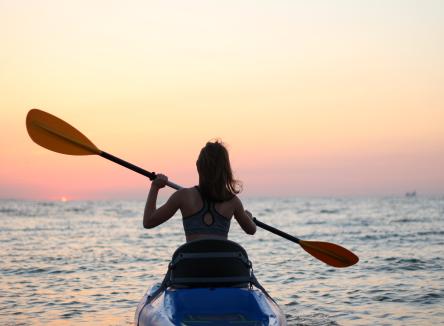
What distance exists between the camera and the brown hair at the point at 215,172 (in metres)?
4.64

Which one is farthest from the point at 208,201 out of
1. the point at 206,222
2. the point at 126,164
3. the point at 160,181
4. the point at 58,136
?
the point at 58,136

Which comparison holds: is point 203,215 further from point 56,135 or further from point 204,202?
point 56,135

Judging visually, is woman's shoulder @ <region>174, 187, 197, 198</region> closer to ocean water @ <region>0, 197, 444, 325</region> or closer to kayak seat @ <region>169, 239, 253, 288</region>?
kayak seat @ <region>169, 239, 253, 288</region>

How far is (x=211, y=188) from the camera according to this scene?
15.2ft

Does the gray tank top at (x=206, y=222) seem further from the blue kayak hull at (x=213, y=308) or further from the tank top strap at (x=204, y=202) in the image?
the blue kayak hull at (x=213, y=308)

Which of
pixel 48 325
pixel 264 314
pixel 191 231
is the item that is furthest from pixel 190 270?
pixel 48 325

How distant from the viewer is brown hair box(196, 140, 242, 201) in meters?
4.64

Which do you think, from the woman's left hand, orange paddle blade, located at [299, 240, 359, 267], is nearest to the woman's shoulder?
the woman's left hand

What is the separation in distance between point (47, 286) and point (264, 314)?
6835mm

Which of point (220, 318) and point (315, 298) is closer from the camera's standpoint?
point (220, 318)

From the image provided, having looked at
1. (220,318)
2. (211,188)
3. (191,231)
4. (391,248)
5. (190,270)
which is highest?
(211,188)

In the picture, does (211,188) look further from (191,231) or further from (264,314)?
(264,314)

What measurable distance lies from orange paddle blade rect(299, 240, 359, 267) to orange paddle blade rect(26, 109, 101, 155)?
9.10 feet

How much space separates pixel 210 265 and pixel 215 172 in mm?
768
